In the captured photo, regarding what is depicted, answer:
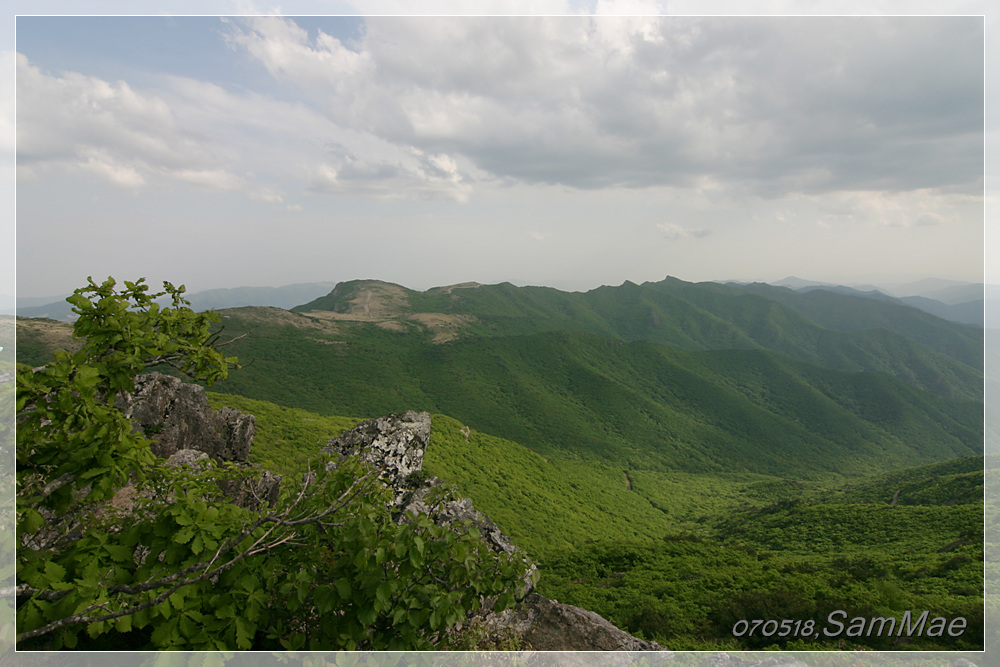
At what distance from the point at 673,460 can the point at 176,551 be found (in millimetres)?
118261

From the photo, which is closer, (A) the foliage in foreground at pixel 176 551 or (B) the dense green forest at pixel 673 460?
(A) the foliage in foreground at pixel 176 551

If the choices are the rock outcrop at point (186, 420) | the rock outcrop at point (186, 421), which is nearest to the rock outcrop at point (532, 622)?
the rock outcrop at point (186, 421)

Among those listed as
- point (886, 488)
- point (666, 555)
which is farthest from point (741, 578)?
point (886, 488)

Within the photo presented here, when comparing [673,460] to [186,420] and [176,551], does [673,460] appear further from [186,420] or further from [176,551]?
[176,551]

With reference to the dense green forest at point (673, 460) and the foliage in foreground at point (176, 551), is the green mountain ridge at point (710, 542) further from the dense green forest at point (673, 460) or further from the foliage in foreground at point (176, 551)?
the foliage in foreground at point (176, 551)

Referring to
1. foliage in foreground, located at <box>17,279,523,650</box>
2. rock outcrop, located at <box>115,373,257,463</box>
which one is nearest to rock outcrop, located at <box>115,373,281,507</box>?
rock outcrop, located at <box>115,373,257,463</box>

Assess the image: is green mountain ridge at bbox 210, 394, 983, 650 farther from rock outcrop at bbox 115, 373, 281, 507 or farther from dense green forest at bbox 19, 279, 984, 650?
rock outcrop at bbox 115, 373, 281, 507

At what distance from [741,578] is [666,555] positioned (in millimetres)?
6670

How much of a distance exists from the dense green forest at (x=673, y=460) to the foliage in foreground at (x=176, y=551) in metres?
1.72

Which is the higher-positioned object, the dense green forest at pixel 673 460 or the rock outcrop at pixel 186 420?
the rock outcrop at pixel 186 420

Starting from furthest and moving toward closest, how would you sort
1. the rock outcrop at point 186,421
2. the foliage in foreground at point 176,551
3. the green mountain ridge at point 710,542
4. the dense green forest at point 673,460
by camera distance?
the dense green forest at point 673,460, the rock outcrop at point 186,421, the green mountain ridge at point 710,542, the foliage in foreground at point 176,551

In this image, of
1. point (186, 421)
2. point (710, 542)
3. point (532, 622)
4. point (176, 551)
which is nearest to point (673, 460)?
point (710, 542)

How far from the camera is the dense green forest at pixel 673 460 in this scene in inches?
728

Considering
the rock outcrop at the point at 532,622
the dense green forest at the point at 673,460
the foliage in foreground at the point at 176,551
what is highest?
the foliage in foreground at the point at 176,551
